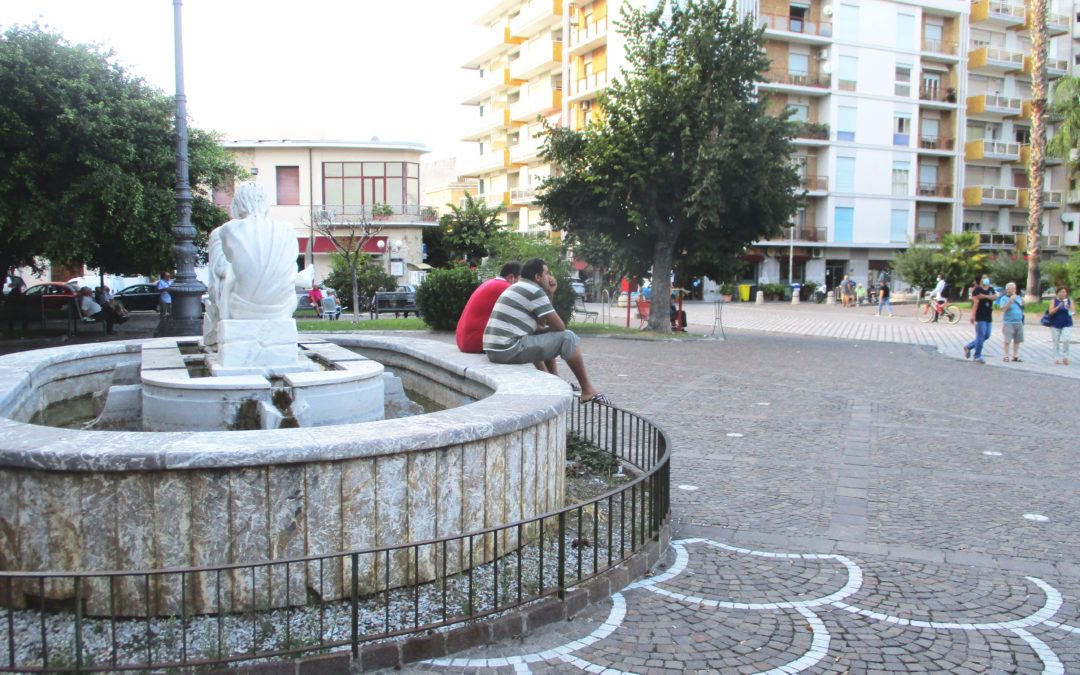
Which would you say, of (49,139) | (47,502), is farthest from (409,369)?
(49,139)

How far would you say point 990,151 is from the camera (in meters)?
51.1

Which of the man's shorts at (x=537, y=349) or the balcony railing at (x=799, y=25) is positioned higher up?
the balcony railing at (x=799, y=25)

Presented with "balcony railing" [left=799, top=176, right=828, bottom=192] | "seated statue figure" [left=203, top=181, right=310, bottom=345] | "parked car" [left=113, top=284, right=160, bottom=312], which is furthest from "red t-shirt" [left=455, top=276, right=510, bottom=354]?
"balcony railing" [left=799, top=176, right=828, bottom=192]

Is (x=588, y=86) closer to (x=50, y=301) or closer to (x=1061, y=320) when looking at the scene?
(x=50, y=301)

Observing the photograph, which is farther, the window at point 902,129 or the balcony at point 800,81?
the window at point 902,129

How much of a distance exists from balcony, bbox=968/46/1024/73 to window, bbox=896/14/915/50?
4693mm

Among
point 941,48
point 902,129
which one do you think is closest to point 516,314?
point 902,129

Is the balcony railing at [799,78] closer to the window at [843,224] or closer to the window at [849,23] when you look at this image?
the window at [849,23]

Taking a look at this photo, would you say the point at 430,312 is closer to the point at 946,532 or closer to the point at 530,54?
the point at 946,532

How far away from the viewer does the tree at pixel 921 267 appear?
39.3m

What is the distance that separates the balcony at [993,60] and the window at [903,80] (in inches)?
191

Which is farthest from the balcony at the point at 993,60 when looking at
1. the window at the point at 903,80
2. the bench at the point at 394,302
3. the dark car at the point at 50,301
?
the dark car at the point at 50,301

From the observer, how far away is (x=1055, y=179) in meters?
54.7

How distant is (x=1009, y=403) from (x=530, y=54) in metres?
47.9
